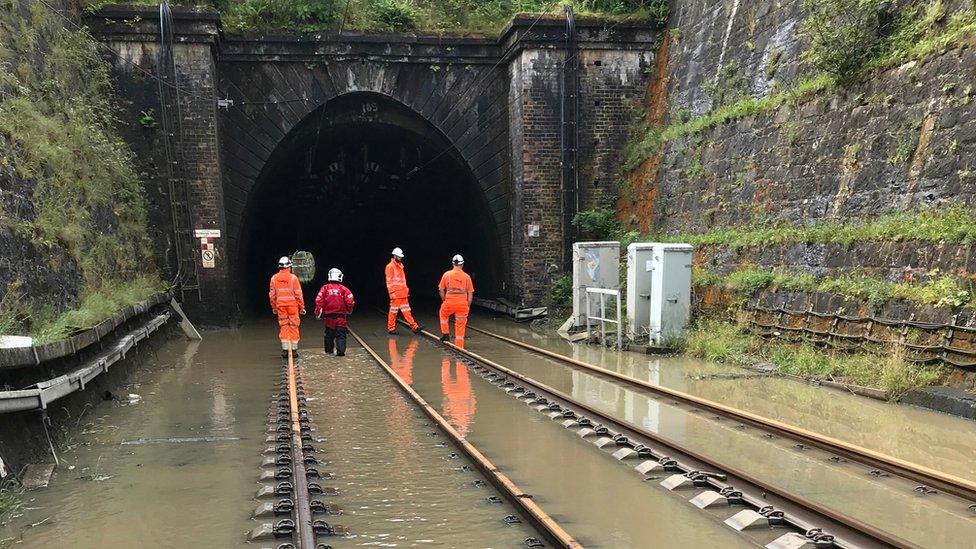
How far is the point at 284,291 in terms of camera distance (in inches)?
460

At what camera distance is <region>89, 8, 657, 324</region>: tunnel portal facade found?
15695 mm

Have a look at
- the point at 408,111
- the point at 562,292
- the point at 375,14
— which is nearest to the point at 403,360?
the point at 562,292

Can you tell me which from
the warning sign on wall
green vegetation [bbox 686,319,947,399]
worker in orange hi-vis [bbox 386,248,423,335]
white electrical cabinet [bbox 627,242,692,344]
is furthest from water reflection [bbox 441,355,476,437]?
the warning sign on wall

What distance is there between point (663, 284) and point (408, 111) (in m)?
8.83

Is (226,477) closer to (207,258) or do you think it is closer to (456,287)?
(456,287)

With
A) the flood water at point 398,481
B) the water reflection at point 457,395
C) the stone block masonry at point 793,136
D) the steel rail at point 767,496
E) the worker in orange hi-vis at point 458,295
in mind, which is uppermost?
the stone block masonry at point 793,136

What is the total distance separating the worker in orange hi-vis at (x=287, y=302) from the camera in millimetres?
11688

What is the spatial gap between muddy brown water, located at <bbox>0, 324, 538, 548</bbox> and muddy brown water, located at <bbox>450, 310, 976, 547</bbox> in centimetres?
188

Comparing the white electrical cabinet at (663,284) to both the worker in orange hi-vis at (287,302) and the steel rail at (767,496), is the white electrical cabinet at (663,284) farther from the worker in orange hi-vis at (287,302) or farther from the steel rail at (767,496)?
the worker in orange hi-vis at (287,302)

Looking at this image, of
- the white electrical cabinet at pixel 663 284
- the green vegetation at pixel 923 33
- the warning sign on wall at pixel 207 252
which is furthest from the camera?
the warning sign on wall at pixel 207 252

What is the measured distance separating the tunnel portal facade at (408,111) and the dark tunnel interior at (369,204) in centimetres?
16

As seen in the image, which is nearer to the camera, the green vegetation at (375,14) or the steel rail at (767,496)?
the steel rail at (767,496)

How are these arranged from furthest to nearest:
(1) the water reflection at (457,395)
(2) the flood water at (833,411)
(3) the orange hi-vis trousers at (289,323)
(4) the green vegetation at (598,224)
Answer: (4) the green vegetation at (598,224) → (3) the orange hi-vis trousers at (289,323) → (1) the water reflection at (457,395) → (2) the flood water at (833,411)

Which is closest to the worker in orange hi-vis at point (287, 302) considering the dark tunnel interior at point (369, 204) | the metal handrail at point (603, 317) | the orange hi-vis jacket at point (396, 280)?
the orange hi-vis jacket at point (396, 280)
